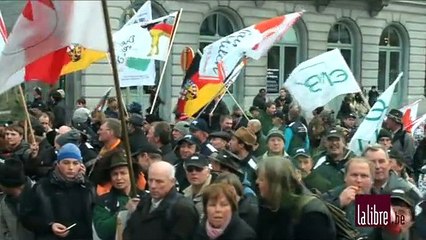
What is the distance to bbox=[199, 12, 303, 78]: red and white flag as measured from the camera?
1182 cm

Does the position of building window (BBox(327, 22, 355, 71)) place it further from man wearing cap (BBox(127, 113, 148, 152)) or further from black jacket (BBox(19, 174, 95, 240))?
black jacket (BBox(19, 174, 95, 240))

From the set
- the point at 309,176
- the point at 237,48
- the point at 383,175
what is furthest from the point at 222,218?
the point at 237,48

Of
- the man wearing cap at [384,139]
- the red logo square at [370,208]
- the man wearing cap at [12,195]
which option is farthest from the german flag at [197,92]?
the red logo square at [370,208]

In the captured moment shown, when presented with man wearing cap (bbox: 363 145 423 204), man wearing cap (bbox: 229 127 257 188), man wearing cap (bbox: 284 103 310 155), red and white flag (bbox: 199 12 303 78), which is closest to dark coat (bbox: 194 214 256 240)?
man wearing cap (bbox: 363 145 423 204)

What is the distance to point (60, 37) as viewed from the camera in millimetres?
5543

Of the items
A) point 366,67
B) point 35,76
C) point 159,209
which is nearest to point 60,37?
point 35,76

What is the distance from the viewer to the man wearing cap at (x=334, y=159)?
24.3ft

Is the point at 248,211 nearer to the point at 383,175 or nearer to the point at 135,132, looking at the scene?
the point at 383,175

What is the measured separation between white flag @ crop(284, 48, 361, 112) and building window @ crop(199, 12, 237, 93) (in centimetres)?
1716

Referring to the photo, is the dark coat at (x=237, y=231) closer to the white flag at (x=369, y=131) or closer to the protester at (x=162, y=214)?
the protester at (x=162, y=214)

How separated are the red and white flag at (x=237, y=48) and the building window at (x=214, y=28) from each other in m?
15.8

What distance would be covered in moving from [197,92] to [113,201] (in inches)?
225

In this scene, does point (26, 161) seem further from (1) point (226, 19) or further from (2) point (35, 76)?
(1) point (226, 19)

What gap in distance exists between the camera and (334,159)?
25.1 ft
